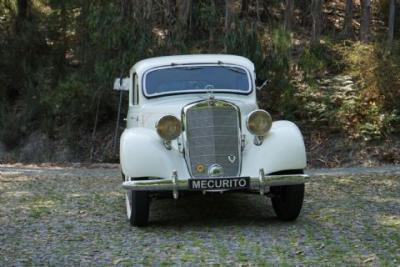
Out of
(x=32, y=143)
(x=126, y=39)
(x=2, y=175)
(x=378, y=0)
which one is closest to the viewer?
(x=2, y=175)

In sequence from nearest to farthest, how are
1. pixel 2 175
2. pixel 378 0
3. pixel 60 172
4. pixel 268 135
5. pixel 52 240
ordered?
pixel 52 240 < pixel 268 135 < pixel 2 175 < pixel 60 172 < pixel 378 0

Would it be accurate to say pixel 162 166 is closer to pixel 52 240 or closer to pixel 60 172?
pixel 52 240

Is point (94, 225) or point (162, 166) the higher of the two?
point (162, 166)

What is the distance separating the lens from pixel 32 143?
829 inches

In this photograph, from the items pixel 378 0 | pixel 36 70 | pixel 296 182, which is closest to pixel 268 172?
pixel 296 182

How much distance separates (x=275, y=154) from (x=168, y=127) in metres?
1.27

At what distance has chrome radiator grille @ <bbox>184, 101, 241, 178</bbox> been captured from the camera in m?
7.44

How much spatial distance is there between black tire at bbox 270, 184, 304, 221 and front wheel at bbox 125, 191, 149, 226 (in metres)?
1.56

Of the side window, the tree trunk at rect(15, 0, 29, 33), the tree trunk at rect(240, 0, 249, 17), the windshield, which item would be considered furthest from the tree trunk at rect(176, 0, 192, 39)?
the tree trunk at rect(15, 0, 29, 33)

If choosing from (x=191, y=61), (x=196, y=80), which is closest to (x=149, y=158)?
(x=196, y=80)

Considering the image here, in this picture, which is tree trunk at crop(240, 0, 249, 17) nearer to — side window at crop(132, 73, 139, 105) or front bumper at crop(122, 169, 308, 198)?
side window at crop(132, 73, 139, 105)

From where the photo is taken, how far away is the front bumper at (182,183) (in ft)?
23.4

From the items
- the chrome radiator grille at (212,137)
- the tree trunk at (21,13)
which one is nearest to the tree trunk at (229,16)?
the chrome radiator grille at (212,137)

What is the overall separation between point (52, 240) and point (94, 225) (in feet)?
2.94
